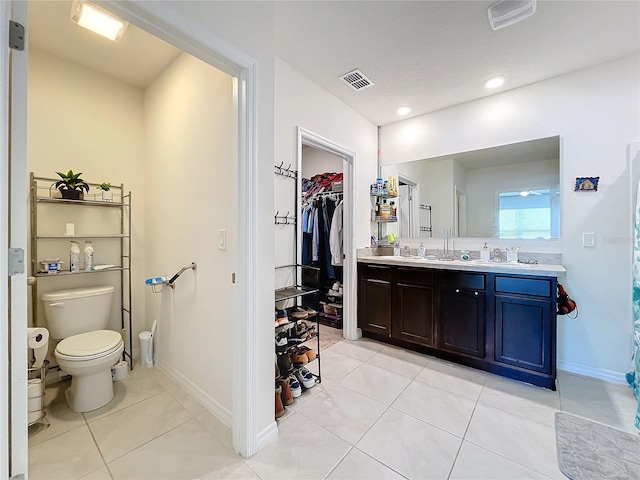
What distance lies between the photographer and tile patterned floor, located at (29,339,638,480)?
1.37 m

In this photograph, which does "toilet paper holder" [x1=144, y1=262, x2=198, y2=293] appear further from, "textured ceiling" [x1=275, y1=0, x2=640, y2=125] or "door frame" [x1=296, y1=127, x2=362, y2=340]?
"textured ceiling" [x1=275, y1=0, x2=640, y2=125]

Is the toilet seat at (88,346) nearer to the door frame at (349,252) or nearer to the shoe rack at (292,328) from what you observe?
the shoe rack at (292,328)

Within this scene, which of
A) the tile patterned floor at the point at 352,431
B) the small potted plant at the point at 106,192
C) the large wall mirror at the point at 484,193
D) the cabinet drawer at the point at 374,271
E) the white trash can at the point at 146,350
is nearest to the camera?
the tile patterned floor at the point at 352,431

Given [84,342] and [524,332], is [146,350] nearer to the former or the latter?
[84,342]

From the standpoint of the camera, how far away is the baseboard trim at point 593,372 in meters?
2.19

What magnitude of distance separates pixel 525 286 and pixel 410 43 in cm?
207

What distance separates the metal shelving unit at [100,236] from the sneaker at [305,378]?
4.93ft

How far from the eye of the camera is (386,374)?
232 cm

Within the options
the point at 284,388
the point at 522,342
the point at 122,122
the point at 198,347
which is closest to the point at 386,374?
the point at 284,388

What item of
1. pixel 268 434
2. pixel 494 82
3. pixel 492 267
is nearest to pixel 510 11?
pixel 494 82

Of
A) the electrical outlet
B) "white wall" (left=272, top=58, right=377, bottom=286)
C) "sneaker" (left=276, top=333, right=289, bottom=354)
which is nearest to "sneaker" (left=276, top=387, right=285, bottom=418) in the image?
"sneaker" (left=276, top=333, right=289, bottom=354)

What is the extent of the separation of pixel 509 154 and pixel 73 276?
4.15 metres

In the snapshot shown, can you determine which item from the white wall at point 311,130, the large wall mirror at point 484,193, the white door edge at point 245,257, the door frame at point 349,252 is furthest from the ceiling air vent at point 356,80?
the white door edge at point 245,257

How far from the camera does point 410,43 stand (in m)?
2.03
